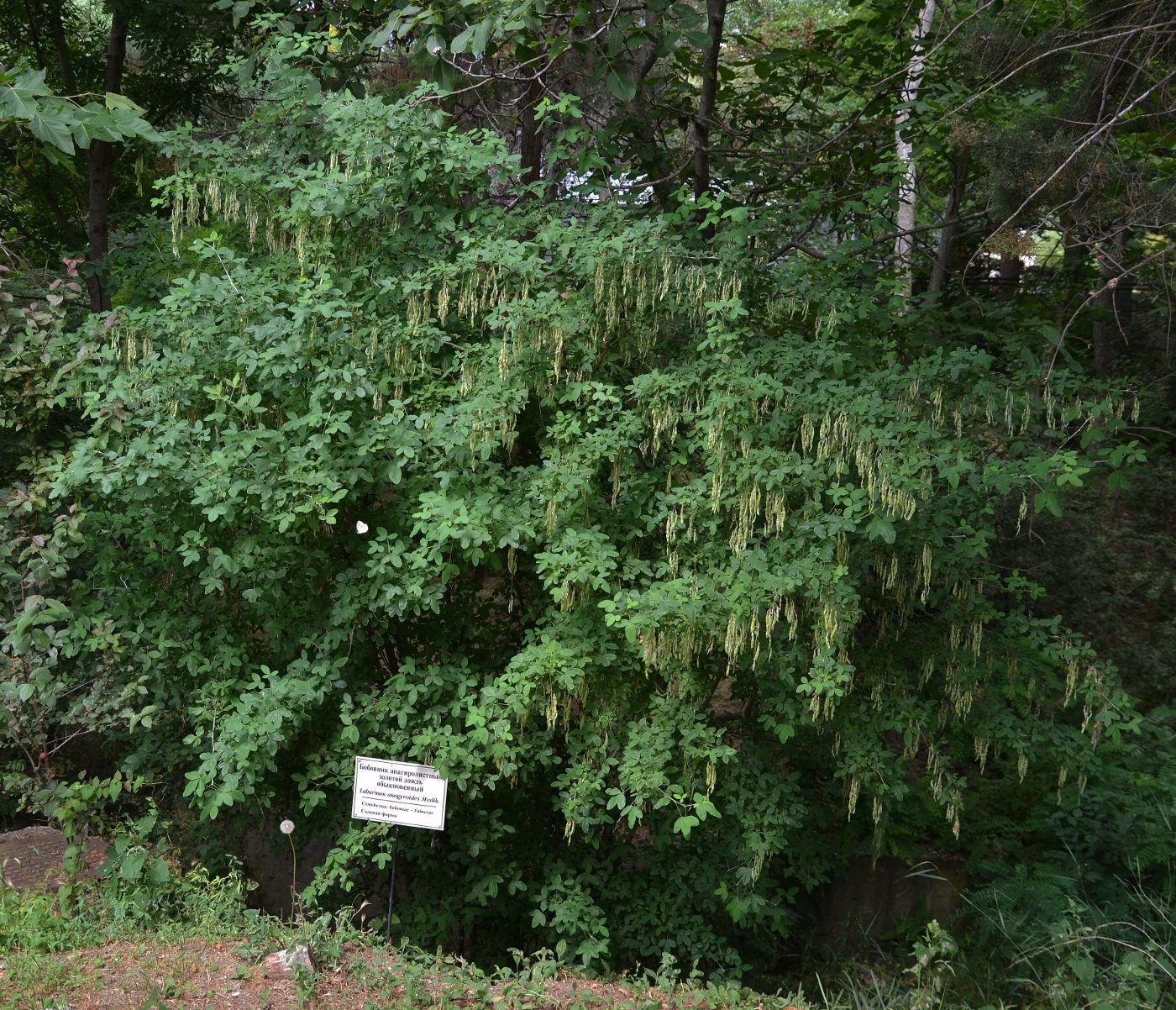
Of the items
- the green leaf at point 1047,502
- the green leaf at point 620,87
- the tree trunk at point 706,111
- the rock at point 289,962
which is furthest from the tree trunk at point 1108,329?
the rock at point 289,962

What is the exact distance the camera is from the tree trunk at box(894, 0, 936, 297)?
21.6 ft

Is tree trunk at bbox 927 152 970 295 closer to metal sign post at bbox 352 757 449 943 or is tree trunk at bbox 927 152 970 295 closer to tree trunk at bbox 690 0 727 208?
tree trunk at bbox 690 0 727 208

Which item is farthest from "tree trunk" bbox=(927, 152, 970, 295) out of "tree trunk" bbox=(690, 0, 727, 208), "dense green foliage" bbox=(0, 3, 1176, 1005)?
"tree trunk" bbox=(690, 0, 727, 208)

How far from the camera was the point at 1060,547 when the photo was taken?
7781 millimetres

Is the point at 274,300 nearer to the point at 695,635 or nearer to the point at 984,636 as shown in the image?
the point at 695,635

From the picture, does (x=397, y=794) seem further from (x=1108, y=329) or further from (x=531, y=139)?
(x=1108, y=329)

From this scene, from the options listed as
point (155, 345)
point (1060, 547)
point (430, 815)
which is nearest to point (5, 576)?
point (155, 345)

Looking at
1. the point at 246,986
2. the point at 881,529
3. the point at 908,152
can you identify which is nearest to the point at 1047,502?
the point at 881,529

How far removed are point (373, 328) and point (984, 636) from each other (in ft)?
11.5

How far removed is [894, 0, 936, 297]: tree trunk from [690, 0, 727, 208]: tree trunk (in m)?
1.16

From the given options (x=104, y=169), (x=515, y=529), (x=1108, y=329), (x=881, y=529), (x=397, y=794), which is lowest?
(x=397, y=794)

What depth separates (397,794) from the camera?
16.2ft

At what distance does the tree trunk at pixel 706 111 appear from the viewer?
6348 millimetres

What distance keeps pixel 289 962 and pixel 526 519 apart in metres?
2.12
